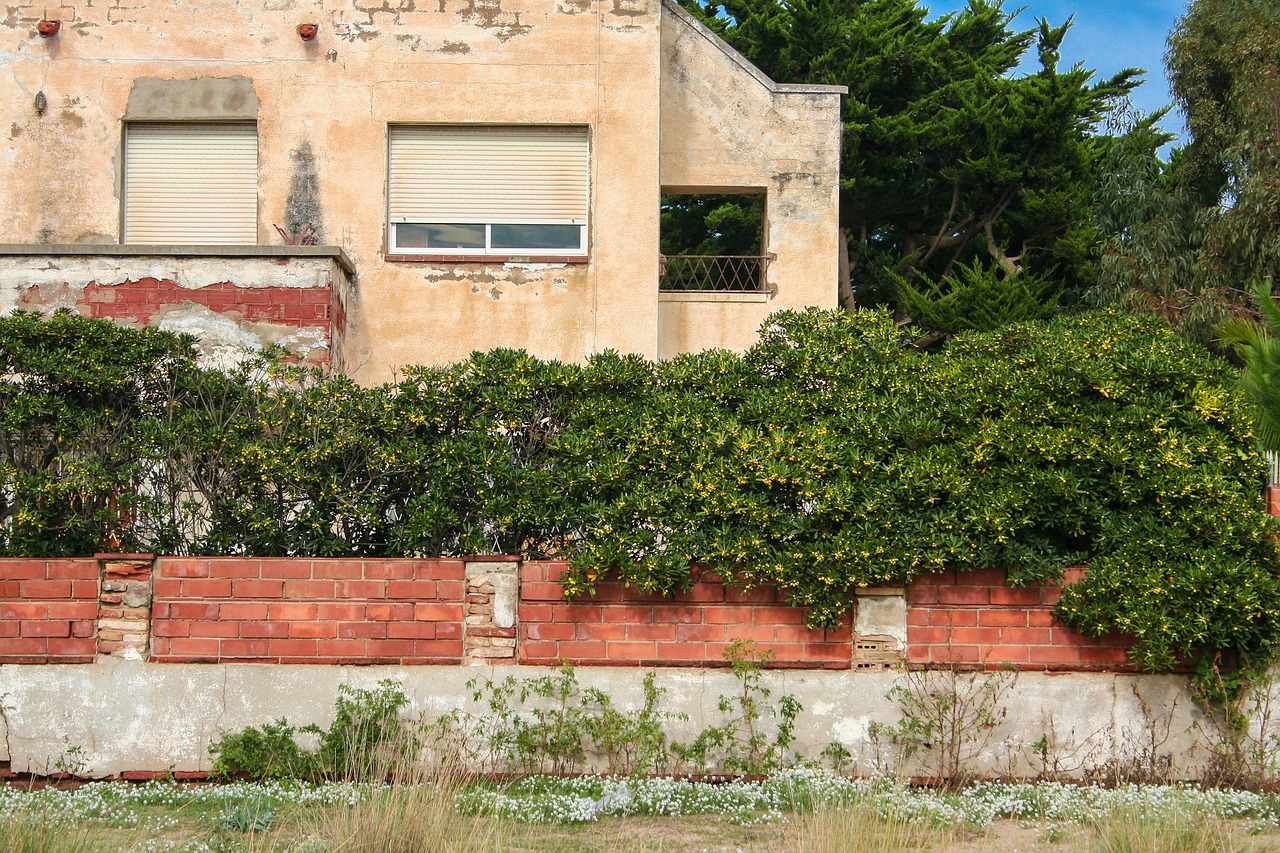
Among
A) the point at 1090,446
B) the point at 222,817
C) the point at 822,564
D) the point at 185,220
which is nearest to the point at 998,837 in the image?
the point at 822,564

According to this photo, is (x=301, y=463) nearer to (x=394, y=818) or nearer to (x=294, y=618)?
(x=294, y=618)

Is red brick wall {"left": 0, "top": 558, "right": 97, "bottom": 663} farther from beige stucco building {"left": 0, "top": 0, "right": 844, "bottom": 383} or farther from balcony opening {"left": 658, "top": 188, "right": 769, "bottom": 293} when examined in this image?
balcony opening {"left": 658, "top": 188, "right": 769, "bottom": 293}

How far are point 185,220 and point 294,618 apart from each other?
6004 millimetres

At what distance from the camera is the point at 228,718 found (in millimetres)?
6129

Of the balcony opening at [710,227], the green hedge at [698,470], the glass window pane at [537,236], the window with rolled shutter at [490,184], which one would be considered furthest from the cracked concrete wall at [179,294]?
the balcony opening at [710,227]

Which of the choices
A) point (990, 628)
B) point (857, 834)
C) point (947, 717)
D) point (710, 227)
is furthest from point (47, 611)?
point (710, 227)

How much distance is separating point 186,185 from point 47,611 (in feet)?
19.2

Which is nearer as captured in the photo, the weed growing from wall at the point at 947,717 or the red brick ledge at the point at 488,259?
the weed growing from wall at the point at 947,717

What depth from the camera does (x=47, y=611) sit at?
243 inches

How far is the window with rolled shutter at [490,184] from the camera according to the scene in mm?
10695

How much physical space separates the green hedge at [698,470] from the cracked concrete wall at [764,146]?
5687 millimetres

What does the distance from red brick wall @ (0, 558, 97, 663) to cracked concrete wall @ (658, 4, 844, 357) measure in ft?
24.5

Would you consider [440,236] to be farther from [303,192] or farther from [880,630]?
[880,630]

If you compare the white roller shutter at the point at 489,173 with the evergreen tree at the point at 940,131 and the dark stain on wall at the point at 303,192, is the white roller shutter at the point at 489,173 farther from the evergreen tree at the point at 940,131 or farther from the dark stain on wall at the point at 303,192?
the evergreen tree at the point at 940,131
